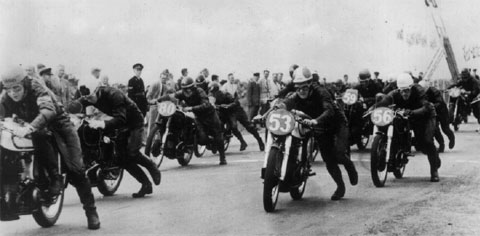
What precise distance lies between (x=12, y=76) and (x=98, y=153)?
2.83 metres

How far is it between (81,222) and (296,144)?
281cm

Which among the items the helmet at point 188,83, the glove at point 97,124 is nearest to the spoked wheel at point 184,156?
the helmet at point 188,83

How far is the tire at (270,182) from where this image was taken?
28.0ft

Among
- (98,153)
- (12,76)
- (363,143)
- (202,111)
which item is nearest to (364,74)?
(363,143)

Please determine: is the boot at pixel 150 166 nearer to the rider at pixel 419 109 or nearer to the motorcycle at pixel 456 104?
the rider at pixel 419 109

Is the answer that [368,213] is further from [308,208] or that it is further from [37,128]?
[37,128]

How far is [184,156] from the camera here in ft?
46.4

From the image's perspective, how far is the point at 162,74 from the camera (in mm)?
18641

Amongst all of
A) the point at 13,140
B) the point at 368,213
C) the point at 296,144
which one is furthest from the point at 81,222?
the point at 368,213

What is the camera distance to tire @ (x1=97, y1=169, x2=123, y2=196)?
1015 cm

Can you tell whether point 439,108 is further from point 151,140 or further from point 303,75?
point 303,75

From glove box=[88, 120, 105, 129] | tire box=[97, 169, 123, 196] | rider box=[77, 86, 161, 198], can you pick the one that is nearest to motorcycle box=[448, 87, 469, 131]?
rider box=[77, 86, 161, 198]

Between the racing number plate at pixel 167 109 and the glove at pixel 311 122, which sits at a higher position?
the glove at pixel 311 122

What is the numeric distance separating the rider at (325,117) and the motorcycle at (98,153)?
251 centimetres
